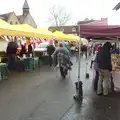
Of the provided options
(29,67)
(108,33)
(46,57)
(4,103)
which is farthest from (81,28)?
(46,57)

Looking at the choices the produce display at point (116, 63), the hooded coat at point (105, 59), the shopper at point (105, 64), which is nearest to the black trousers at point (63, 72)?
the produce display at point (116, 63)

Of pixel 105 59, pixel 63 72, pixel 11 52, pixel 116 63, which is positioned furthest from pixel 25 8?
pixel 105 59

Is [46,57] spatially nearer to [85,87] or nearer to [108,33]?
[85,87]

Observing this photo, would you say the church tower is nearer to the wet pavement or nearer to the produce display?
the wet pavement

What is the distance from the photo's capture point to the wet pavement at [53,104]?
7.23m

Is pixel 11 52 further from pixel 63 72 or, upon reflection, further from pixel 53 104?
pixel 53 104

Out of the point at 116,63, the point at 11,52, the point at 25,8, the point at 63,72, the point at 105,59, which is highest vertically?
the point at 25,8

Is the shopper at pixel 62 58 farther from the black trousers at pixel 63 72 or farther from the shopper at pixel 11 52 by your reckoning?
the shopper at pixel 11 52

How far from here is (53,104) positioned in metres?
8.52

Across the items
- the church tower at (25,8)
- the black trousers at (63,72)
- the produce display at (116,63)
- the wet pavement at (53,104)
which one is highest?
the church tower at (25,8)

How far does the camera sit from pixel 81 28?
8836 millimetres

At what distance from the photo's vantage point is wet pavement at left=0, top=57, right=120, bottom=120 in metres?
7.23

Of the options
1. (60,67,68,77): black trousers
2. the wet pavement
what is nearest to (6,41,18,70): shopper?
(60,67,68,77): black trousers

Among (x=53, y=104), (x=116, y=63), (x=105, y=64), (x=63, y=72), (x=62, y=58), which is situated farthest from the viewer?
(x=63, y=72)
